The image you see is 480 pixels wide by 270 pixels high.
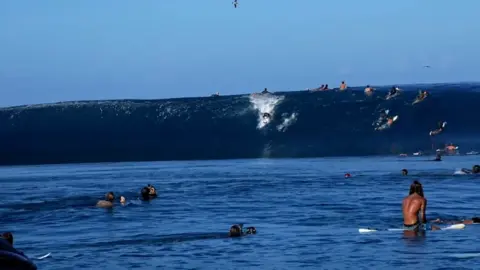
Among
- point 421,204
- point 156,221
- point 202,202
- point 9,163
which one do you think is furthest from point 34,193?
point 9,163

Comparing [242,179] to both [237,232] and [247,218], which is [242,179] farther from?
[237,232]

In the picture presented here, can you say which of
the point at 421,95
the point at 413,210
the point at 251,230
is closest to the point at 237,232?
the point at 251,230

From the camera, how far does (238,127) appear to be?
6619cm

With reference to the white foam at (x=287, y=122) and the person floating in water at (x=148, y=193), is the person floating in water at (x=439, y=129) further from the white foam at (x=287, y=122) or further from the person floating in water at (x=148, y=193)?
the person floating in water at (x=148, y=193)

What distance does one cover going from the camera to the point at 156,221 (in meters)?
24.8

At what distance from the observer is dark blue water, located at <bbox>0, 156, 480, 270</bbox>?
17719mm

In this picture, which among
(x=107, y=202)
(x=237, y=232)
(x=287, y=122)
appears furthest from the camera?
(x=287, y=122)

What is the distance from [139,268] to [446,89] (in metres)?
53.4

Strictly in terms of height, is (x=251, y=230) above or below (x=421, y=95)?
below

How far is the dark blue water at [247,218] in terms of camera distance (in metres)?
17.7

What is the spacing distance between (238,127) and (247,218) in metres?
41.6

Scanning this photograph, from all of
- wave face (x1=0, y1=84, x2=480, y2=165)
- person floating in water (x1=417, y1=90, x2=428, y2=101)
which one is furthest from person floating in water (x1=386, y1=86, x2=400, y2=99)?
person floating in water (x1=417, y1=90, x2=428, y2=101)

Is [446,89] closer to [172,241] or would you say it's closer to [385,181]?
[385,181]

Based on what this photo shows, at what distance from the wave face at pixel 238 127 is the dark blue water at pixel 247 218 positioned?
13.8 metres
